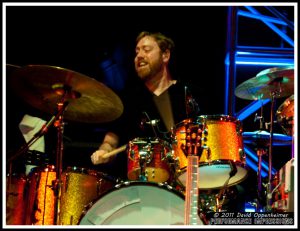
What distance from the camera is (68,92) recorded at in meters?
3.22

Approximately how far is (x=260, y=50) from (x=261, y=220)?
2078 millimetres

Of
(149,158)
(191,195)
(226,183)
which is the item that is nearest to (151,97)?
(149,158)

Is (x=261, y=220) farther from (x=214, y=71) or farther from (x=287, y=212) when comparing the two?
(x=214, y=71)

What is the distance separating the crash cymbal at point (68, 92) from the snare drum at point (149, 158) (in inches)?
10.8

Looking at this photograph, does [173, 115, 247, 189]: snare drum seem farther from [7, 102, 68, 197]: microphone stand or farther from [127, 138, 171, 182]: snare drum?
[7, 102, 68, 197]: microphone stand

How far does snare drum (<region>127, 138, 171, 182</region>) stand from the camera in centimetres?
328

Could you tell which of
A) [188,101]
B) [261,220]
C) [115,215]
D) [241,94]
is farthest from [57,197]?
[241,94]

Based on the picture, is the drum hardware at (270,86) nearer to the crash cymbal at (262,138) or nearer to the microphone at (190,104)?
the crash cymbal at (262,138)

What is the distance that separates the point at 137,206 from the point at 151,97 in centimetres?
139

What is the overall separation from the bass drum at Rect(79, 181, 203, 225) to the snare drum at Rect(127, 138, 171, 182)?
51cm

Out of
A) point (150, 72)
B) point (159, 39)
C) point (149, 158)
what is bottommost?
point (149, 158)

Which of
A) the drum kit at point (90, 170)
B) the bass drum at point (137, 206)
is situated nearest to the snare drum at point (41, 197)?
the drum kit at point (90, 170)

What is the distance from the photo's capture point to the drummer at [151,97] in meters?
3.88

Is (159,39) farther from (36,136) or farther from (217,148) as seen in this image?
(36,136)
